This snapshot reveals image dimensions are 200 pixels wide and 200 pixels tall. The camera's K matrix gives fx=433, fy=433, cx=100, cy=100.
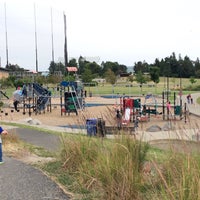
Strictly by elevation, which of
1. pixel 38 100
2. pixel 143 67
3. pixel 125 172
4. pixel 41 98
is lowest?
pixel 38 100

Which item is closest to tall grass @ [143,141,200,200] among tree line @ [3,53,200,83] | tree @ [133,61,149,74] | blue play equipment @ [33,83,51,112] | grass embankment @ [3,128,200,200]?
grass embankment @ [3,128,200,200]

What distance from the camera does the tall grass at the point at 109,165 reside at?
5.16m

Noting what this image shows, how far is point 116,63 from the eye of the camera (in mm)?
143875

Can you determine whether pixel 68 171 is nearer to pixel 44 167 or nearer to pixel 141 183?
pixel 44 167

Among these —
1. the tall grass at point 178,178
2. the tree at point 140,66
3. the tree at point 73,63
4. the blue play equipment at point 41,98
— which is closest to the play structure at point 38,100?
the blue play equipment at point 41,98

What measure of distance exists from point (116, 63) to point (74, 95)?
376ft

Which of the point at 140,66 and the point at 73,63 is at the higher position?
the point at 73,63

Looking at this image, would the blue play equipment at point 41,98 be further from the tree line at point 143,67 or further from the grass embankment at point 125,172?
the tree line at point 143,67

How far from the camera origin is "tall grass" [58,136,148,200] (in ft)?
16.9

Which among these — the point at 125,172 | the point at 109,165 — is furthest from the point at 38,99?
the point at 125,172

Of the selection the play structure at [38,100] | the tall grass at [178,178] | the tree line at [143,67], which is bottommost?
the play structure at [38,100]

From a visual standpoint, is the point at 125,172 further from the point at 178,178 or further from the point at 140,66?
the point at 140,66

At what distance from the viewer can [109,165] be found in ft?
17.9

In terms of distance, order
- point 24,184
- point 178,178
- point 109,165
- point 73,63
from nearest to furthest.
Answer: point 178,178
point 109,165
point 24,184
point 73,63
